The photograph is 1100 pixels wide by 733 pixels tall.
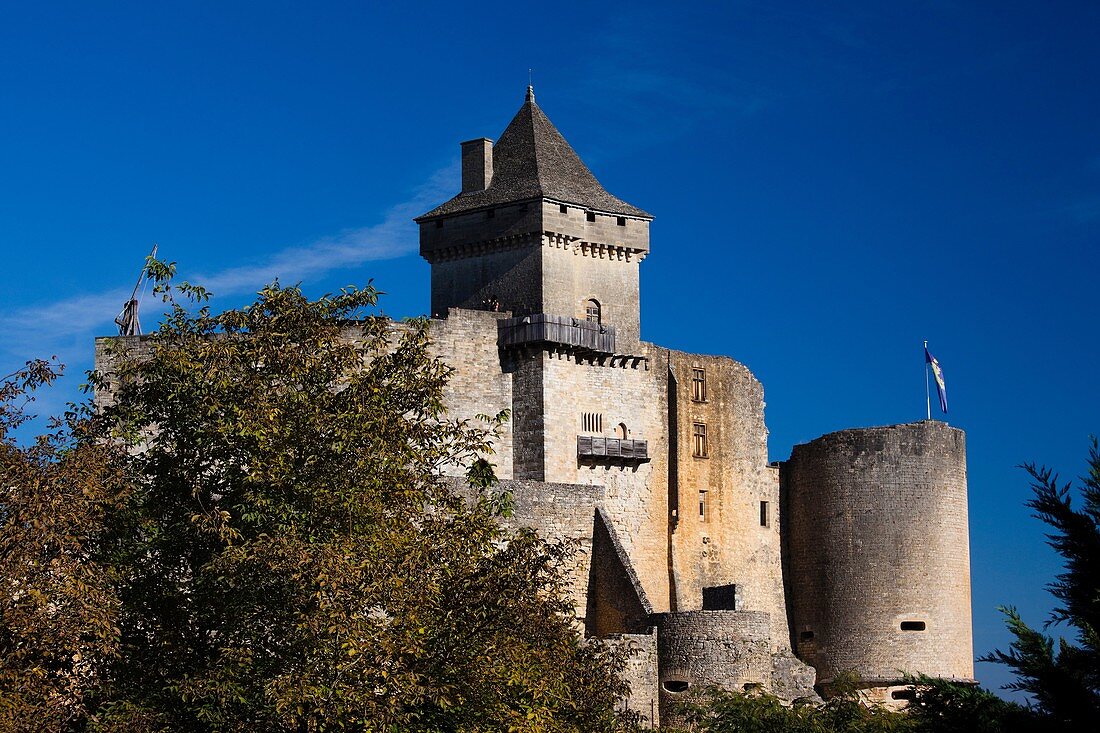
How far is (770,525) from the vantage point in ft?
188

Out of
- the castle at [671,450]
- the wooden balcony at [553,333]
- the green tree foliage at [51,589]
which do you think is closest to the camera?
the green tree foliage at [51,589]

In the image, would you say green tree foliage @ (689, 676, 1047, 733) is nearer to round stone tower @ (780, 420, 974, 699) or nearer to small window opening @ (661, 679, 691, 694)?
small window opening @ (661, 679, 691, 694)

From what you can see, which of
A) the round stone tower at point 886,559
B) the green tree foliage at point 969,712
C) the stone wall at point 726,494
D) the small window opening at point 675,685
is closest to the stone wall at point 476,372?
the stone wall at point 726,494

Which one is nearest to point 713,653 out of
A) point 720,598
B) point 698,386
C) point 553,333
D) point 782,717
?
point 782,717

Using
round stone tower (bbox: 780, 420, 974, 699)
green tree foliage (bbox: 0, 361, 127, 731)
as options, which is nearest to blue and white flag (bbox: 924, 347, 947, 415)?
round stone tower (bbox: 780, 420, 974, 699)

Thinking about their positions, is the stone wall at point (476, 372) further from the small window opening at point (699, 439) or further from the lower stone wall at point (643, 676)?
the lower stone wall at point (643, 676)

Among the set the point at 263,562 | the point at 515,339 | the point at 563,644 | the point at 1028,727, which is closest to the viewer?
the point at 1028,727

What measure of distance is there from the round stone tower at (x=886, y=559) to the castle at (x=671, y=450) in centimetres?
6

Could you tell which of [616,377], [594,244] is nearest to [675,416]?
[616,377]

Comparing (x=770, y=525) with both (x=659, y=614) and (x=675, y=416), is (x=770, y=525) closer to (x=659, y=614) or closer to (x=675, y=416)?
(x=675, y=416)

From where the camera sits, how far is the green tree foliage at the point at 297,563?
25.0 m

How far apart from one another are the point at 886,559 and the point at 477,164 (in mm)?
19261

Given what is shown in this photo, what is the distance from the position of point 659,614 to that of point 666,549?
10.5m

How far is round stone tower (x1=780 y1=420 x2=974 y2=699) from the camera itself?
5362cm
